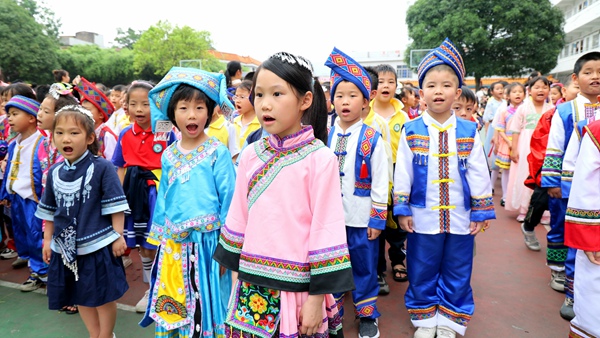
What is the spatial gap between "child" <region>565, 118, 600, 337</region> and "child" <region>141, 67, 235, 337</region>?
6.71 ft

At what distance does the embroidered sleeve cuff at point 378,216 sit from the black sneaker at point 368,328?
0.75 metres

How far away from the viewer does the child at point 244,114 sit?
4.24 meters

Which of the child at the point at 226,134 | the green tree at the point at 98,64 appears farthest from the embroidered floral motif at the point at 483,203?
the green tree at the point at 98,64

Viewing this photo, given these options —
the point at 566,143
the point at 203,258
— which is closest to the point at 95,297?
the point at 203,258

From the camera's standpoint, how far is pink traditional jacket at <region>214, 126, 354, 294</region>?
1.57 m

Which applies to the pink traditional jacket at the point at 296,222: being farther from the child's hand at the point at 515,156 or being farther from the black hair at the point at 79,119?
the child's hand at the point at 515,156

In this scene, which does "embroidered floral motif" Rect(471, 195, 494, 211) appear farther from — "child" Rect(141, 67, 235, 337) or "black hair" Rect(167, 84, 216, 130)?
"black hair" Rect(167, 84, 216, 130)

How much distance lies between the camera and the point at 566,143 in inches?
127

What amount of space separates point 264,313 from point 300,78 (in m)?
1.01

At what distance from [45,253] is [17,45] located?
30525mm

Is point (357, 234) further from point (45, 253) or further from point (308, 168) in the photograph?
point (45, 253)

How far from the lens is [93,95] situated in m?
3.70

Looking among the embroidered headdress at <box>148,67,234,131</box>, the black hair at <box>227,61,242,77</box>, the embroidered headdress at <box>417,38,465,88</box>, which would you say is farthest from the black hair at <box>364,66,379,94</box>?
the black hair at <box>227,61,242,77</box>

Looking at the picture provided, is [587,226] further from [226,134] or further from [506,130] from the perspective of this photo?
[506,130]
